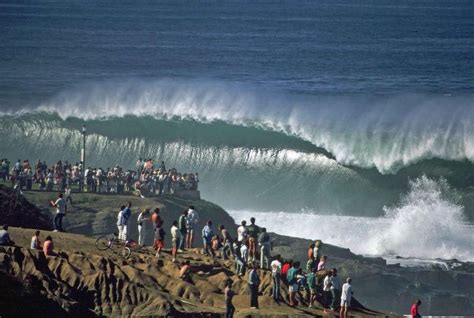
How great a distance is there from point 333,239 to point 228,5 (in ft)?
353

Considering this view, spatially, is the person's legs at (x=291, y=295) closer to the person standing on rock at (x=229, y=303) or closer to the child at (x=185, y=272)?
the person standing on rock at (x=229, y=303)

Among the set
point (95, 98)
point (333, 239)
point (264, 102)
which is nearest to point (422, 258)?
point (333, 239)

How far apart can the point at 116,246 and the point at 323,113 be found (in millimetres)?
37890

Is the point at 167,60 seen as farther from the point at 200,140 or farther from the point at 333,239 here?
the point at 333,239

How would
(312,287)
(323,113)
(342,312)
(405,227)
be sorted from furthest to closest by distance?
(323,113) → (405,227) → (312,287) → (342,312)

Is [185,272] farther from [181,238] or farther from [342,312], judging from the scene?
[342,312]

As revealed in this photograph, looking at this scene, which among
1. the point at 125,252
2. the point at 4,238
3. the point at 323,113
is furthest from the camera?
the point at 323,113

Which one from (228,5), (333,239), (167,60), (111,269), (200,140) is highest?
(228,5)

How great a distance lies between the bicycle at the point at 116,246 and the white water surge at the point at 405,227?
57.5 feet

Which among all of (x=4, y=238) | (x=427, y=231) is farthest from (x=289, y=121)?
(x=4, y=238)

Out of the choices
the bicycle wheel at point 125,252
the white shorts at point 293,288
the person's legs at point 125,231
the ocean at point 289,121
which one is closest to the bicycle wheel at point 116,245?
the bicycle wheel at point 125,252

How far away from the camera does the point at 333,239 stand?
66125mm

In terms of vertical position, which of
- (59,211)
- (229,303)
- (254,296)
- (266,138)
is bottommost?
(229,303)

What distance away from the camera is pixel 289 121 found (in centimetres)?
8231
